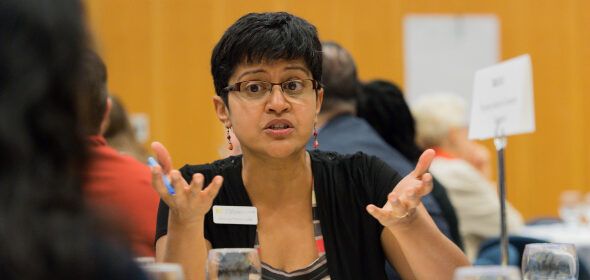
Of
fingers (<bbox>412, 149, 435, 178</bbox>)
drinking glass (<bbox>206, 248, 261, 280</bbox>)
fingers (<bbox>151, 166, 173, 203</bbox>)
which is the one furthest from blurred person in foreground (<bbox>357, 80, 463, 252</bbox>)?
drinking glass (<bbox>206, 248, 261, 280</bbox>)

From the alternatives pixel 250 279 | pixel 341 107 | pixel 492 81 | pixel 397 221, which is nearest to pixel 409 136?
pixel 341 107

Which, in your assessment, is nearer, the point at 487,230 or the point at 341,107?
the point at 341,107

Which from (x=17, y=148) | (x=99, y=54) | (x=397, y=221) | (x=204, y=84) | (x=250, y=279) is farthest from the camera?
(x=204, y=84)

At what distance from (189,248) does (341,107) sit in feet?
5.93

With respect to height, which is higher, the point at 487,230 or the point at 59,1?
the point at 59,1

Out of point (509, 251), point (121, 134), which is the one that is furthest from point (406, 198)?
point (121, 134)

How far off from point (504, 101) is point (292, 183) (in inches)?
24.5

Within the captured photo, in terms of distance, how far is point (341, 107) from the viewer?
3.65 meters

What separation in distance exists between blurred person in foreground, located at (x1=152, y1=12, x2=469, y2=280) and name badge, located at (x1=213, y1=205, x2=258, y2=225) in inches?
0.7

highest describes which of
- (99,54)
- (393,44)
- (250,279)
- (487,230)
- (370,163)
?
(393,44)

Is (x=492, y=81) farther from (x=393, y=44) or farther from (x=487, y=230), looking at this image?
(x=393, y=44)

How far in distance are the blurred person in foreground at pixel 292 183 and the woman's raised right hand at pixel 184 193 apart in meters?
0.20

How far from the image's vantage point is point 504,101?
2285mm

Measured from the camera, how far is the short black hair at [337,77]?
3.65 metres
